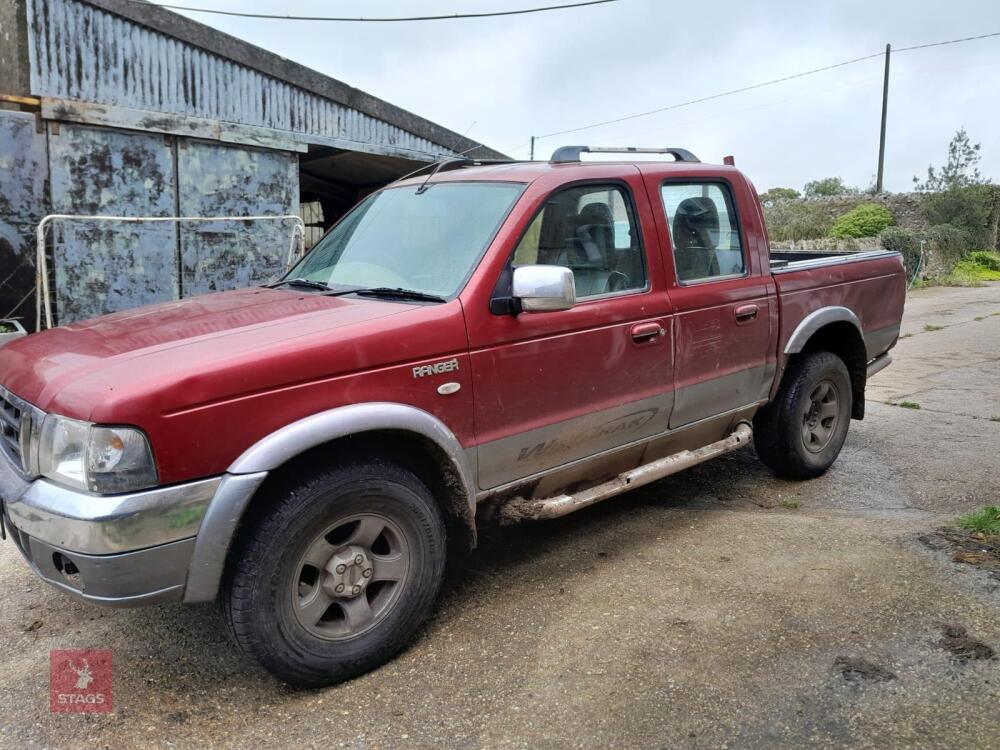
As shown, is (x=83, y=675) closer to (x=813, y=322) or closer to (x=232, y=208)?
(x=813, y=322)

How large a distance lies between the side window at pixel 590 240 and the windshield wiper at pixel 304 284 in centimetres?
95

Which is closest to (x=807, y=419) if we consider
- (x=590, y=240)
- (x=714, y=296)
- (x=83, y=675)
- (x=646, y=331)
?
(x=714, y=296)

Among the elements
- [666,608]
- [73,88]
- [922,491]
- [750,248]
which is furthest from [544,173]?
[73,88]

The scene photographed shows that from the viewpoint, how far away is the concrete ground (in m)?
2.72

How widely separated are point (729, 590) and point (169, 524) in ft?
7.82

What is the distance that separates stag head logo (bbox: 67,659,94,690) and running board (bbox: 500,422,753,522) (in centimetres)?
171

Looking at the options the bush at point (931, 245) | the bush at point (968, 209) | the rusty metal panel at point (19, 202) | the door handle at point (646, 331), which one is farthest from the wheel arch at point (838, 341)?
the bush at point (968, 209)

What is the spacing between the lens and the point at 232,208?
1077 centimetres

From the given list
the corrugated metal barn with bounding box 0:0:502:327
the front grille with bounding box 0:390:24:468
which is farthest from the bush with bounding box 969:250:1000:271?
the front grille with bounding box 0:390:24:468

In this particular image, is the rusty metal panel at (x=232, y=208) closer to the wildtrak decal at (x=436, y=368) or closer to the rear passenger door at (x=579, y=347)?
the rear passenger door at (x=579, y=347)

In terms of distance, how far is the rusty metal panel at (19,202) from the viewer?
28.9 ft

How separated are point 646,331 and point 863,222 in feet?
87.3

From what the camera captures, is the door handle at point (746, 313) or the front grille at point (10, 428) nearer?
the front grille at point (10, 428)

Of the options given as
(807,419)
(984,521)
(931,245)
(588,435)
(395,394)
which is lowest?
(984,521)
